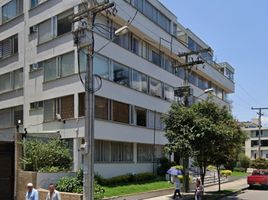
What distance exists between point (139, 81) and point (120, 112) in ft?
13.5

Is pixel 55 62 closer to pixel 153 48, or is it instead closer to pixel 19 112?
pixel 19 112

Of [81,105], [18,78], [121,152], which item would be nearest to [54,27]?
[18,78]

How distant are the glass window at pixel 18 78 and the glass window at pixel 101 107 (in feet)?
26.2

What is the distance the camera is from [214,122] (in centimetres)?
2523

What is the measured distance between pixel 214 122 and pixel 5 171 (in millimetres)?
11117

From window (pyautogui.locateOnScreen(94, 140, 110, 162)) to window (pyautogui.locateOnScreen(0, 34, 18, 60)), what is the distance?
10910 millimetres

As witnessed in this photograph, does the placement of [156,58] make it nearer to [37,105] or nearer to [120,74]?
[120,74]

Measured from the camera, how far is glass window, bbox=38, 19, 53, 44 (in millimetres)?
31731

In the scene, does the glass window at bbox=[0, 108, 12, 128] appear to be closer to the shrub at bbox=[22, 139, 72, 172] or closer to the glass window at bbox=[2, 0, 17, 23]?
the glass window at bbox=[2, 0, 17, 23]

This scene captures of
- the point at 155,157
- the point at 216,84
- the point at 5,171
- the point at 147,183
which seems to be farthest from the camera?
the point at 216,84

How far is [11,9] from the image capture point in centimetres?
3659

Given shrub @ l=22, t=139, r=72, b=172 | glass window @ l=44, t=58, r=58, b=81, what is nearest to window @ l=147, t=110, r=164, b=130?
glass window @ l=44, t=58, r=58, b=81

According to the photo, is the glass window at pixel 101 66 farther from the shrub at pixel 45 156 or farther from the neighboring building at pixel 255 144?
the neighboring building at pixel 255 144

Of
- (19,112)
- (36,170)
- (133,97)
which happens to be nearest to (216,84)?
(133,97)
